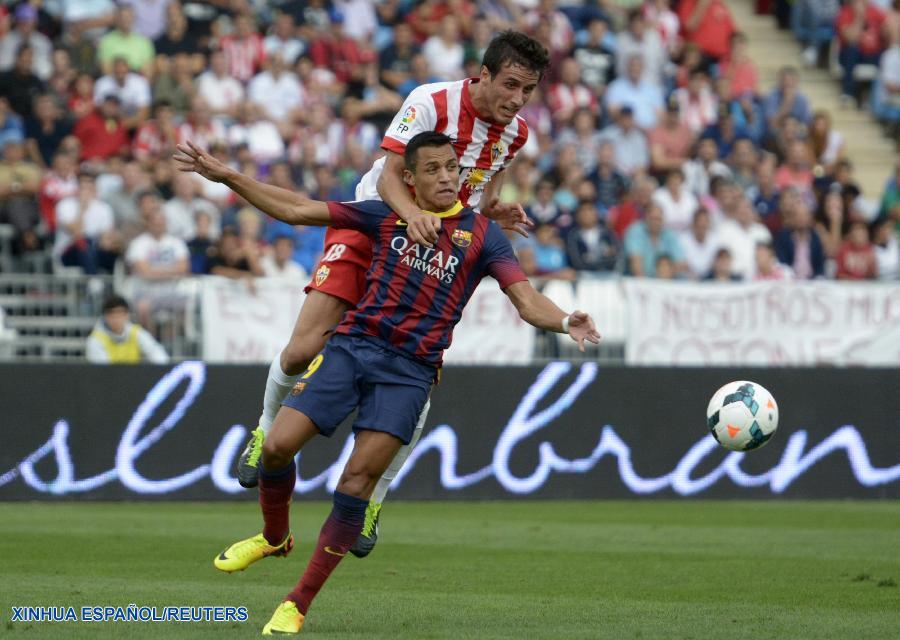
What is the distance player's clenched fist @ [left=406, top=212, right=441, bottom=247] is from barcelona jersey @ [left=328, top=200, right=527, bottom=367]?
177mm

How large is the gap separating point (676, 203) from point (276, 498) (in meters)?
11.8

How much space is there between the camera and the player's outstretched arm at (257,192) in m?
7.88

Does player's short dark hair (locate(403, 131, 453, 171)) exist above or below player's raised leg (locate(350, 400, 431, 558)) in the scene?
above

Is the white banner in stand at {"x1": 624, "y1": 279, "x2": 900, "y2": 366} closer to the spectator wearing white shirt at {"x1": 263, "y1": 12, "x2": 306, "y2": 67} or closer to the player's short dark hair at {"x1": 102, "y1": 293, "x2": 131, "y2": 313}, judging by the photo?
the player's short dark hair at {"x1": 102, "y1": 293, "x2": 131, "y2": 313}

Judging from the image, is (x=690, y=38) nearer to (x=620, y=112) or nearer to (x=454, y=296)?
(x=620, y=112)

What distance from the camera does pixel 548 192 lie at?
1825 cm

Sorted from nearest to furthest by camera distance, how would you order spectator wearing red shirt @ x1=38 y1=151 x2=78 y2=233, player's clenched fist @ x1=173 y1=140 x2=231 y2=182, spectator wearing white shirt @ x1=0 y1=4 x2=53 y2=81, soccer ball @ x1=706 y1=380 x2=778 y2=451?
player's clenched fist @ x1=173 y1=140 x2=231 y2=182, soccer ball @ x1=706 y1=380 x2=778 y2=451, spectator wearing red shirt @ x1=38 y1=151 x2=78 y2=233, spectator wearing white shirt @ x1=0 y1=4 x2=53 y2=81

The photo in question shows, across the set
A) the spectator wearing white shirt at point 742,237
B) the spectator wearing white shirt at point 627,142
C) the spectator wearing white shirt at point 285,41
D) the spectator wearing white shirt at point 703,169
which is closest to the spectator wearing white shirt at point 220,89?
the spectator wearing white shirt at point 285,41

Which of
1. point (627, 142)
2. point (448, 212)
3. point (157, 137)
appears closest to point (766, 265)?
point (627, 142)

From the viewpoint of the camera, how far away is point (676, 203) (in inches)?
761

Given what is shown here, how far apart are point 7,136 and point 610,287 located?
715cm

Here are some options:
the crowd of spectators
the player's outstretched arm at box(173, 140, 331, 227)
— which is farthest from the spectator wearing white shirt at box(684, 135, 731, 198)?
the player's outstretched arm at box(173, 140, 331, 227)

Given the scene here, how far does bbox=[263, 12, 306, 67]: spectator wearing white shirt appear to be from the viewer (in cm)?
2023

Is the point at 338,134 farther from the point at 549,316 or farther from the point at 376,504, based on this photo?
the point at 549,316
